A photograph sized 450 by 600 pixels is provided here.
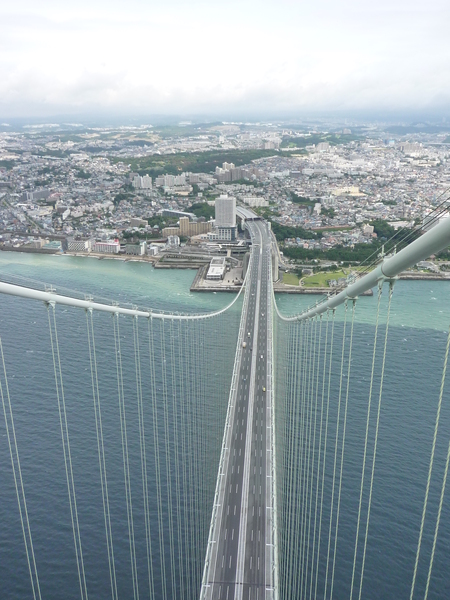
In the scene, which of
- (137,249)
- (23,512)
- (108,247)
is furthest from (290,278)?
(23,512)

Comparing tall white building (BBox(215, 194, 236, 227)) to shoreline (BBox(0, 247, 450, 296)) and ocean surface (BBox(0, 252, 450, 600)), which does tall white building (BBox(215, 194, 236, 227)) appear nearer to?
shoreline (BBox(0, 247, 450, 296))

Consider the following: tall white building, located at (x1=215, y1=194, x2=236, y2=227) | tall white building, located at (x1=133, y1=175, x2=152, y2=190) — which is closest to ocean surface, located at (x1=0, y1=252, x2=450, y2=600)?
tall white building, located at (x1=215, y1=194, x2=236, y2=227)

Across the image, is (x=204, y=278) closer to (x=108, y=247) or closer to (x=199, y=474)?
(x=108, y=247)

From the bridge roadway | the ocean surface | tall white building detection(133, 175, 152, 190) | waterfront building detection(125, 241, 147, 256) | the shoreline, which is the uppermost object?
tall white building detection(133, 175, 152, 190)

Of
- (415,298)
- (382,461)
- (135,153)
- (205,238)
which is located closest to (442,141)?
(135,153)

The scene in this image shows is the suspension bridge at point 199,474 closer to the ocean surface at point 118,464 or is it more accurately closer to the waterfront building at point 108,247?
the ocean surface at point 118,464

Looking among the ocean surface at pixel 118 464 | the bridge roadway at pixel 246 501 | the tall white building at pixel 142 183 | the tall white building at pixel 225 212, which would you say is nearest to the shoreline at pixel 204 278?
the ocean surface at pixel 118 464
